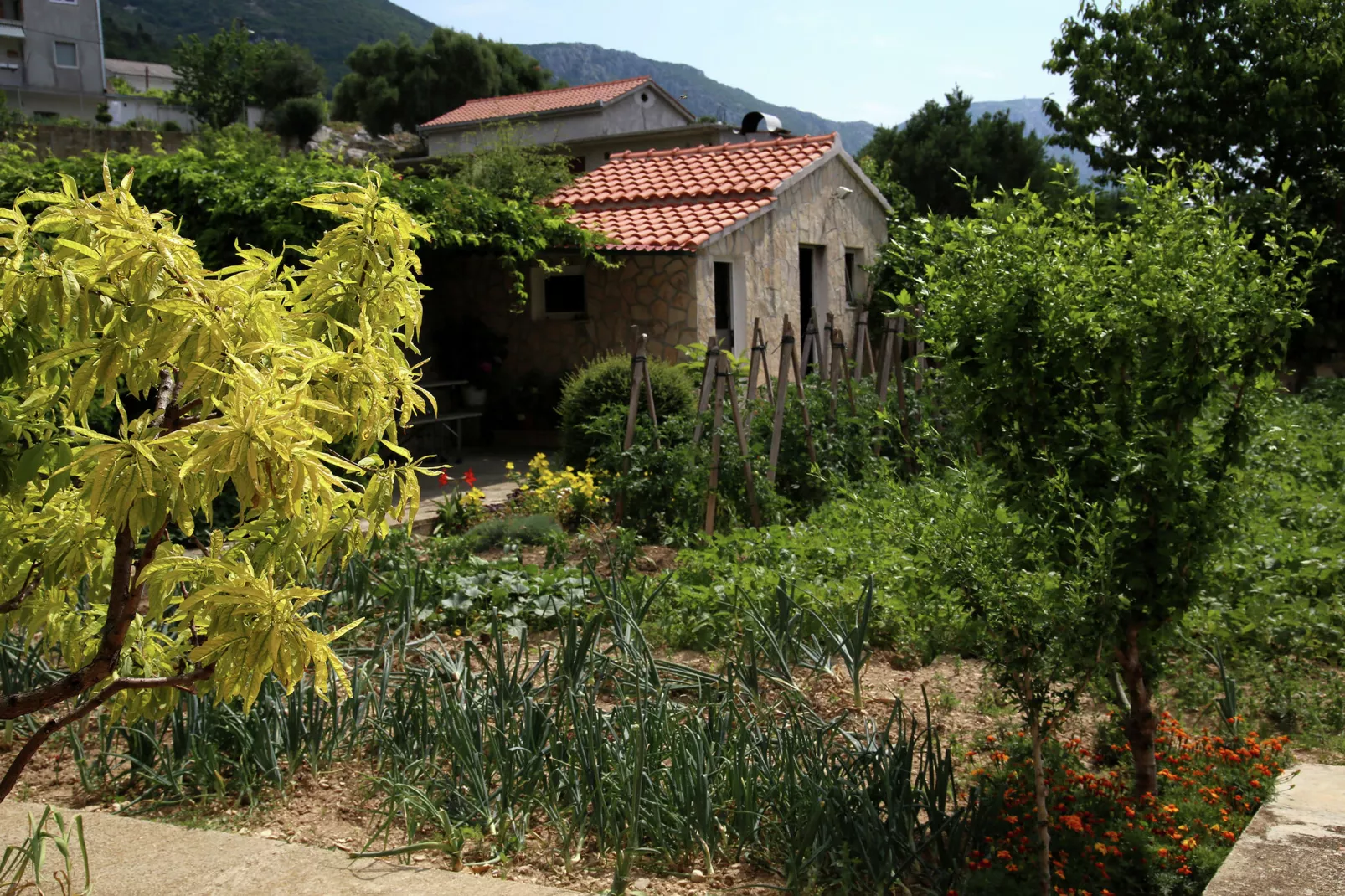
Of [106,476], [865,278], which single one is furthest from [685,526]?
[865,278]

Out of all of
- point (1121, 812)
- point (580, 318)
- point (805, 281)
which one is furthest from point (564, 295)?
point (1121, 812)

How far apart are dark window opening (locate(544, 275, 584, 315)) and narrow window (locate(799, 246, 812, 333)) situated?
11.9ft

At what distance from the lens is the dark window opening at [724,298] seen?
14852 mm

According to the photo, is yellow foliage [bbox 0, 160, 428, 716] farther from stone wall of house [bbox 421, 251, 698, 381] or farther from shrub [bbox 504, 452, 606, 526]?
stone wall of house [bbox 421, 251, 698, 381]

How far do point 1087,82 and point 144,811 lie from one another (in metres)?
20.5

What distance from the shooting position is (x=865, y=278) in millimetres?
18188

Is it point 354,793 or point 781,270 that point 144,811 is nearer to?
point 354,793

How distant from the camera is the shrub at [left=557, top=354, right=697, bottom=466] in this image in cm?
1032

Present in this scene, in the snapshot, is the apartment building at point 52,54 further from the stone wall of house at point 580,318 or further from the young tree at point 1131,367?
the young tree at point 1131,367

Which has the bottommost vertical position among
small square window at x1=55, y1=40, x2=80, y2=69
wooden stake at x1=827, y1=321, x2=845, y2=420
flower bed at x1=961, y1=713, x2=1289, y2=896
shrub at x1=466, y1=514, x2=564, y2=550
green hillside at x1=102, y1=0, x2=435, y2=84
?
flower bed at x1=961, y1=713, x2=1289, y2=896

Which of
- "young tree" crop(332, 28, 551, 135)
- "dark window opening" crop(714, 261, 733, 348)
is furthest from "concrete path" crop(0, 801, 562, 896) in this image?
"young tree" crop(332, 28, 551, 135)

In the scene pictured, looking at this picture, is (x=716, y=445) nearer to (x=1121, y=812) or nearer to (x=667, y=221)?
(x=1121, y=812)

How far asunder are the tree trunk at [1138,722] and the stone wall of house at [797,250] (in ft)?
33.5

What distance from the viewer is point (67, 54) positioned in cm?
6216
